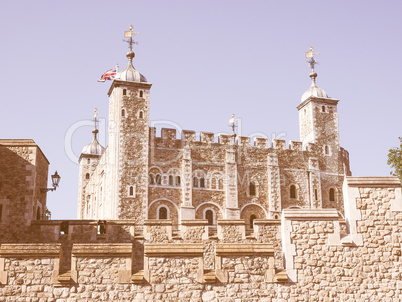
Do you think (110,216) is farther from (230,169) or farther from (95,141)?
(95,141)

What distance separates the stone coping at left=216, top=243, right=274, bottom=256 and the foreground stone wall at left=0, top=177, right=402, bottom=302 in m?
0.01

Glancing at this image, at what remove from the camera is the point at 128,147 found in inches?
1459

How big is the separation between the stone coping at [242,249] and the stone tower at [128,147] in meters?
27.0

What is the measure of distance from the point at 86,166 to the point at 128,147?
13.0 meters

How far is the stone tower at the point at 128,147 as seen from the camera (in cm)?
3612

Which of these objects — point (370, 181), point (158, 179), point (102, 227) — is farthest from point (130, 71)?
point (370, 181)

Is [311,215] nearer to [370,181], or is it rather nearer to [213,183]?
[370,181]

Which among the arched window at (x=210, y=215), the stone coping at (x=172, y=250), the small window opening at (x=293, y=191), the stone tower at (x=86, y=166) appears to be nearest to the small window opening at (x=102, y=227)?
the stone coping at (x=172, y=250)

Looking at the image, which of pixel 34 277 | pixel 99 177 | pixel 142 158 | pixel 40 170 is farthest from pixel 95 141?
pixel 34 277

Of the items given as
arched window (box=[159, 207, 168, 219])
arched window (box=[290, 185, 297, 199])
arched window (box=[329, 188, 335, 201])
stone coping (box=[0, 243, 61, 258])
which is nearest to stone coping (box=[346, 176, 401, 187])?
stone coping (box=[0, 243, 61, 258])

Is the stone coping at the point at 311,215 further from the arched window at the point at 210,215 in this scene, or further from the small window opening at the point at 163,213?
the arched window at the point at 210,215

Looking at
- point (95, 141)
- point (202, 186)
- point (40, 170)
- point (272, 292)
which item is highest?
point (95, 141)

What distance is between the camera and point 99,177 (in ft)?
135

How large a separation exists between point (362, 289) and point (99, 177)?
3329 centimetres
